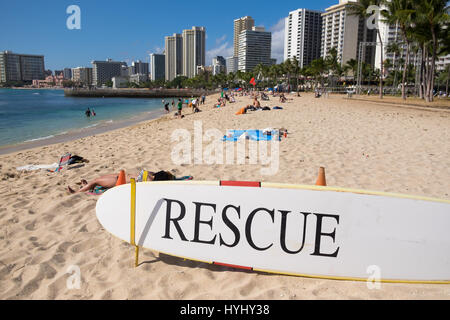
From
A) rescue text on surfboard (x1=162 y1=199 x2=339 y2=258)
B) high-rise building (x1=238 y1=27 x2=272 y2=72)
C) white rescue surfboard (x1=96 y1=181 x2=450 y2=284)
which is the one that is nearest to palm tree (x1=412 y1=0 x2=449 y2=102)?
white rescue surfboard (x1=96 y1=181 x2=450 y2=284)

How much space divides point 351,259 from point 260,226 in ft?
3.16

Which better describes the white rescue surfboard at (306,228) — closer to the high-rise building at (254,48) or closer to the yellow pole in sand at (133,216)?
the yellow pole in sand at (133,216)

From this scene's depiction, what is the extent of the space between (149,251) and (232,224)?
133 centimetres

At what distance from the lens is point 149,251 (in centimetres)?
385

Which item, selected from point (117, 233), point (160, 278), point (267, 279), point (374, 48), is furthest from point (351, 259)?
point (374, 48)

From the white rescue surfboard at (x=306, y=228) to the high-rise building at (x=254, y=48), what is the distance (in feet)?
641

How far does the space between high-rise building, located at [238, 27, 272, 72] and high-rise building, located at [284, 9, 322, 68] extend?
4039 cm

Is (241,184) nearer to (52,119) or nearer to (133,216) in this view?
(133,216)

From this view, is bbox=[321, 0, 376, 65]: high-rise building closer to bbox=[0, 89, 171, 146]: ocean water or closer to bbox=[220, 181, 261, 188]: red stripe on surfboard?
bbox=[0, 89, 171, 146]: ocean water

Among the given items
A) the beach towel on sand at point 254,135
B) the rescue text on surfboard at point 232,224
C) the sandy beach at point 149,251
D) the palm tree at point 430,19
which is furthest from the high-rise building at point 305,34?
the rescue text on surfboard at point 232,224

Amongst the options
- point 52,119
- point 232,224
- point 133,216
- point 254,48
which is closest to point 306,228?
point 232,224

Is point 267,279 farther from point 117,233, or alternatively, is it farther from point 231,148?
point 231,148

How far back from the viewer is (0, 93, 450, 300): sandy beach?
308cm

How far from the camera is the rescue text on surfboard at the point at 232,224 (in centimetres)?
305
